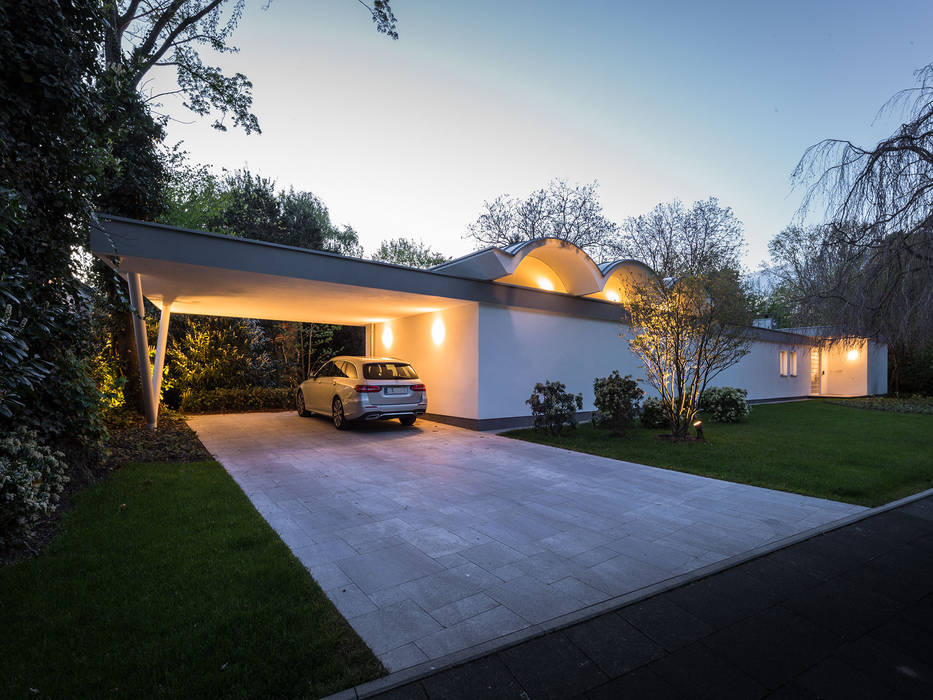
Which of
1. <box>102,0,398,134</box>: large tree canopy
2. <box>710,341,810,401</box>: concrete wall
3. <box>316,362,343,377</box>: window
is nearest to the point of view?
<box>102,0,398,134</box>: large tree canopy

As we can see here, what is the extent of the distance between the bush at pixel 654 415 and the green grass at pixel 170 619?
9.20 m

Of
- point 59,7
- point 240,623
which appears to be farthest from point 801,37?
point 240,623

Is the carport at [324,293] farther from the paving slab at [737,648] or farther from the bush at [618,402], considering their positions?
the paving slab at [737,648]

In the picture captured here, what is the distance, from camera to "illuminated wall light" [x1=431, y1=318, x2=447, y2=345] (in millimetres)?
11109

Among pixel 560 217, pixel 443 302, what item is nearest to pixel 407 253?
pixel 560 217

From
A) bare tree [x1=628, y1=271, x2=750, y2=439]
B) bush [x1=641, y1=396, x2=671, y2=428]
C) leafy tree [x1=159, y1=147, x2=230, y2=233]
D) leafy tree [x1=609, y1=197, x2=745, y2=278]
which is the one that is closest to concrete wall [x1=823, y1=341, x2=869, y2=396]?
leafy tree [x1=609, y1=197, x2=745, y2=278]

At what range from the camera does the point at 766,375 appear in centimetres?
1888

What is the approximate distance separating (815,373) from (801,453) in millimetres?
19337

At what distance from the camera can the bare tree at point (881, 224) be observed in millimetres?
5676

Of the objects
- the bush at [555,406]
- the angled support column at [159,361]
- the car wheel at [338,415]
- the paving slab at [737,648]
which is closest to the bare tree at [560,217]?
the bush at [555,406]

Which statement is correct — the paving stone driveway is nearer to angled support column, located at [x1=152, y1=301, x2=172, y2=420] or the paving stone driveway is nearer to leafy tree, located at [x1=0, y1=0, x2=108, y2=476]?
leafy tree, located at [x1=0, y1=0, x2=108, y2=476]

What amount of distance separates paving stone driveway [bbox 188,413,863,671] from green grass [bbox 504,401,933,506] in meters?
0.64

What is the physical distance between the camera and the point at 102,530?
12.7 ft

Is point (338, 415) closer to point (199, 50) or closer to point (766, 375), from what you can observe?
point (199, 50)
